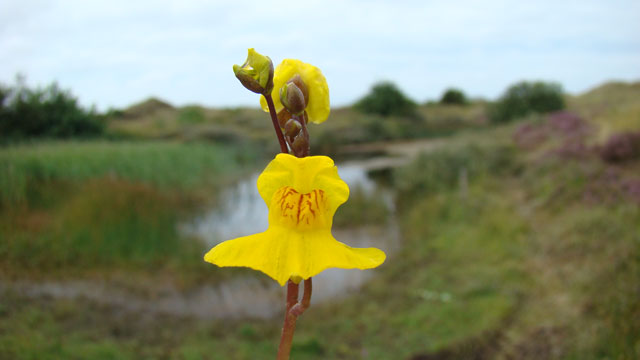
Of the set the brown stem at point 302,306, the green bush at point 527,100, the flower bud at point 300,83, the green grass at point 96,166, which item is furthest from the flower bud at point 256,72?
the green bush at point 527,100

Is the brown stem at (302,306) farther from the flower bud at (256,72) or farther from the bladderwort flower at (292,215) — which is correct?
the flower bud at (256,72)

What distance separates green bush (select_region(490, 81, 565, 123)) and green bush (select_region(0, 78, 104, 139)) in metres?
15.1

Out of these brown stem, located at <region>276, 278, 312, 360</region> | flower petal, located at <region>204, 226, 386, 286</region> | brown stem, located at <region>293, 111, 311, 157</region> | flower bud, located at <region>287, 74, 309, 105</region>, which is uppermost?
flower bud, located at <region>287, 74, 309, 105</region>

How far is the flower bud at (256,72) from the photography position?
0.81 meters

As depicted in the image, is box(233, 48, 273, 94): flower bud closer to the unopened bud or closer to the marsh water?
the unopened bud

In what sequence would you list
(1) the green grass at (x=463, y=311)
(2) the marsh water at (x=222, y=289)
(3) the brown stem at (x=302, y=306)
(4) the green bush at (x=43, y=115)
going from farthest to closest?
(4) the green bush at (x=43, y=115)
(2) the marsh water at (x=222, y=289)
(1) the green grass at (x=463, y=311)
(3) the brown stem at (x=302, y=306)

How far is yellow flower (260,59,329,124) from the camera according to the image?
3.18ft

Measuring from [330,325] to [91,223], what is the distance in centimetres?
300

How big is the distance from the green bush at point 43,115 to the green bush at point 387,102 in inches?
639

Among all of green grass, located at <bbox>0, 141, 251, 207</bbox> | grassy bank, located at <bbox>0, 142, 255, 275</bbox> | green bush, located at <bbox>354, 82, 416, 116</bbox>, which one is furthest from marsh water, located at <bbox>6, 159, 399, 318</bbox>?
green bush, located at <bbox>354, 82, 416, 116</bbox>

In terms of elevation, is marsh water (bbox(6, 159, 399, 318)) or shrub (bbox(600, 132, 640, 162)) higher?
shrub (bbox(600, 132, 640, 162))

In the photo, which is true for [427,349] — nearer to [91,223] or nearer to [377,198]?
[91,223]

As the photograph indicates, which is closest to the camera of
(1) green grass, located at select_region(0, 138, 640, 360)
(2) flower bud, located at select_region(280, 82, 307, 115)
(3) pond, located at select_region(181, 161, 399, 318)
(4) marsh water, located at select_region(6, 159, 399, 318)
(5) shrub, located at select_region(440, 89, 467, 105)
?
(2) flower bud, located at select_region(280, 82, 307, 115)

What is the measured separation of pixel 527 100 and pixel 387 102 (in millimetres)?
8038
